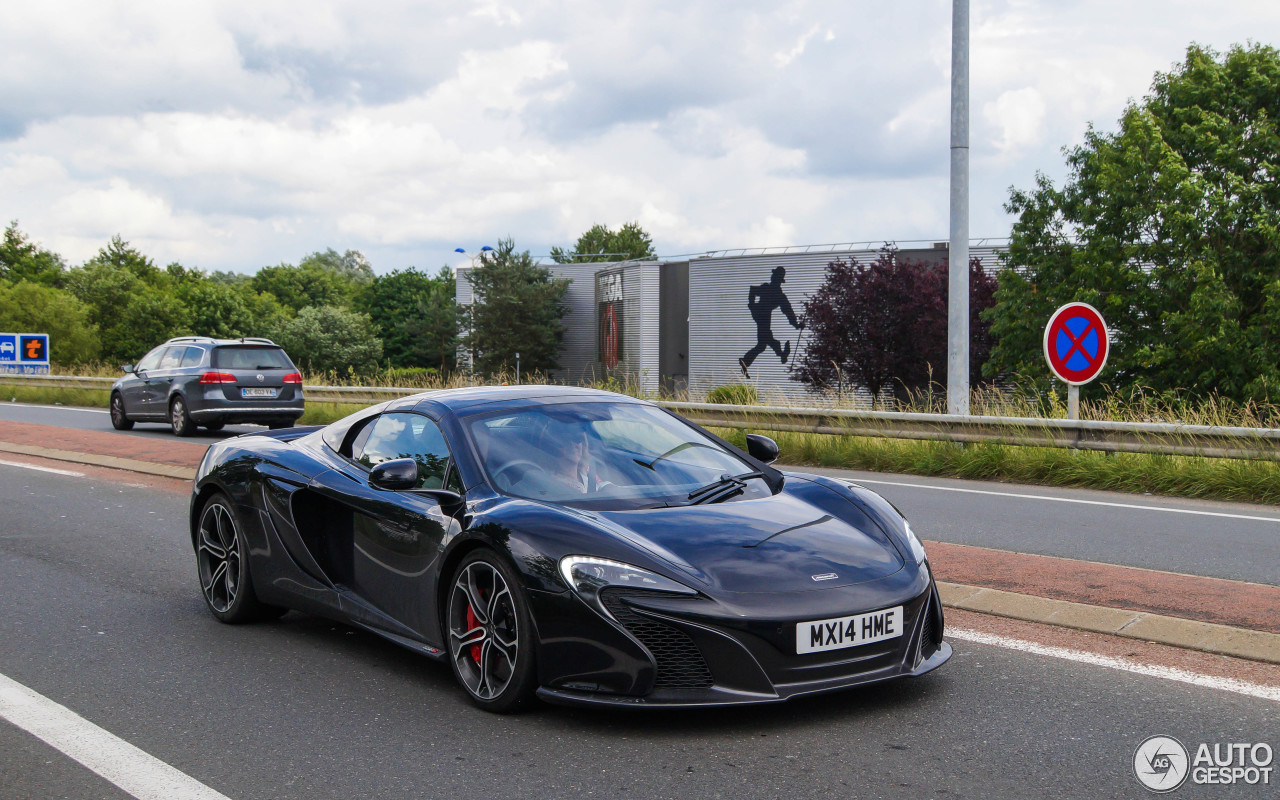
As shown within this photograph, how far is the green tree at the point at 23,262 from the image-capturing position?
10600cm

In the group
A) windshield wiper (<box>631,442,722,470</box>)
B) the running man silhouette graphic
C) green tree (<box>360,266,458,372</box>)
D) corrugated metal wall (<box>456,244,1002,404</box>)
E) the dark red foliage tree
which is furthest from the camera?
green tree (<box>360,266,458,372</box>)

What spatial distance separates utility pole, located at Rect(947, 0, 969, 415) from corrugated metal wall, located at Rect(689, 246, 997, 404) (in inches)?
1228

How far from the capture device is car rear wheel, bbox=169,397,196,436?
1914 cm

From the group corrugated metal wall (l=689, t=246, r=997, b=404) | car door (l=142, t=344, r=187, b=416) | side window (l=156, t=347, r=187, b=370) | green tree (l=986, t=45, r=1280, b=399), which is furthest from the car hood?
corrugated metal wall (l=689, t=246, r=997, b=404)

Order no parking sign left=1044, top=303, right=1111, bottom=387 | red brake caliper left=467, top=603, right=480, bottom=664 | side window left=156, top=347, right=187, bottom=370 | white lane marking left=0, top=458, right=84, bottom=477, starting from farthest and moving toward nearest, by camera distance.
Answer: side window left=156, top=347, right=187, bottom=370, white lane marking left=0, top=458, right=84, bottom=477, no parking sign left=1044, top=303, right=1111, bottom=387, red brake caliper left=467, top=603, right=480, bottom=664

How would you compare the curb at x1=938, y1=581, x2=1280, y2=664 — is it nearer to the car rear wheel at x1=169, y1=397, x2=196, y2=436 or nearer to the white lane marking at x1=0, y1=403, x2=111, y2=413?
the car rear wheel at x1=169, y1=397, x2=196, y2=436

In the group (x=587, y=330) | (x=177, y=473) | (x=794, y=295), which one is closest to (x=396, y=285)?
(x=587, y=330)

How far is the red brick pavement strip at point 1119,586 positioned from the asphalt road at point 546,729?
3.84ft

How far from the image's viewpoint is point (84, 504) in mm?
10719

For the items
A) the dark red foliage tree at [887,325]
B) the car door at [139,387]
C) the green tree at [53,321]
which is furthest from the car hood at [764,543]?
the green tree at [53,321]

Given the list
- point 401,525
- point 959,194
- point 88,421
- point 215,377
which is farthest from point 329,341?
point 401,525

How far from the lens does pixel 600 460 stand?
496cm

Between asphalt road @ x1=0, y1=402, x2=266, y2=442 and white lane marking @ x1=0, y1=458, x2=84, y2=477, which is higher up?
asphalt road @ x1=0, y1=402, x2=266, y2=442

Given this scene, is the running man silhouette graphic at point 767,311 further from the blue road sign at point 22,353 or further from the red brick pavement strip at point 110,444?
the red brick pavement strip at point 110,444
